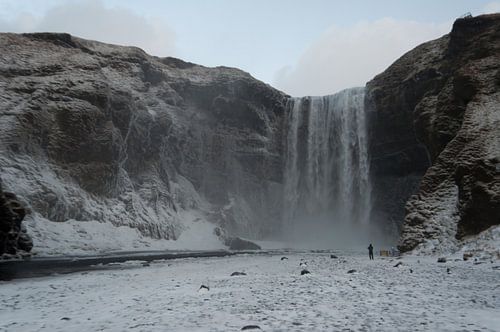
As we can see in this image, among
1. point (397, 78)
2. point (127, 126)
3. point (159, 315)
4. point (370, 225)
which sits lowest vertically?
point (159, 315)

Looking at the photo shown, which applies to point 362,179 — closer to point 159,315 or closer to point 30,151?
point 30,151

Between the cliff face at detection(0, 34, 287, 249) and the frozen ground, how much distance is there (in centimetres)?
3240

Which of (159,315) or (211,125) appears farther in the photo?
(211,125)

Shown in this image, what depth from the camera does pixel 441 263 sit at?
20375 mm

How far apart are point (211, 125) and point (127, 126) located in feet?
50.4

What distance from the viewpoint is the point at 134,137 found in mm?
56281

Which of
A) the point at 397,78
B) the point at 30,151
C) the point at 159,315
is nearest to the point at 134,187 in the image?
the point at 30,151

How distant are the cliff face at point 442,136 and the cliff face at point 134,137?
1782 cm

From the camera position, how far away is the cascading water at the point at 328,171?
5844 centimetres

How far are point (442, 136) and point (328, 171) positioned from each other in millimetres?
25455

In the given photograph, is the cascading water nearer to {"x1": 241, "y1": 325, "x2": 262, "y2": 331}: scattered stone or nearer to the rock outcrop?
the rock outcrop

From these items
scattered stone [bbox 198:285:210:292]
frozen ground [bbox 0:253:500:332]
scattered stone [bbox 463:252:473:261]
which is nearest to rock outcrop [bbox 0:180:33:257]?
frozen ground [bbox 0:253:500:332]

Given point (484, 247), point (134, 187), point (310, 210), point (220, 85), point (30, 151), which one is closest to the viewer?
point (484, 247)

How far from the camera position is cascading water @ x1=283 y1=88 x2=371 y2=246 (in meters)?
58.4
